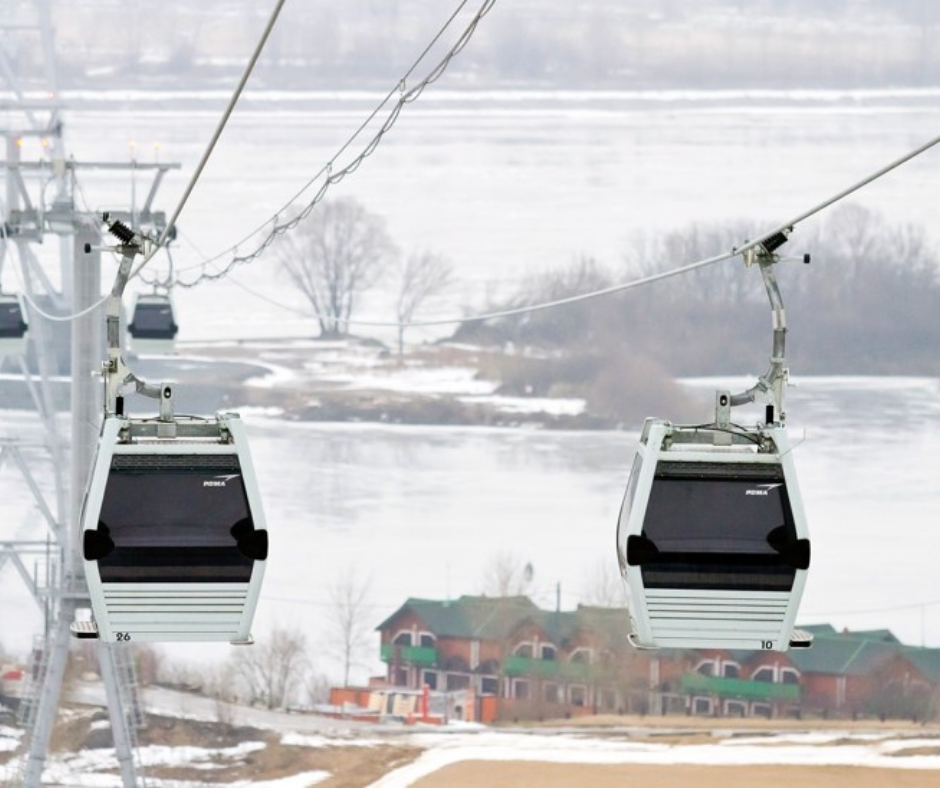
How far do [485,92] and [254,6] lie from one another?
4918 millimetres

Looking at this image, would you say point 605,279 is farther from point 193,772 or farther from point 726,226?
point 193,772

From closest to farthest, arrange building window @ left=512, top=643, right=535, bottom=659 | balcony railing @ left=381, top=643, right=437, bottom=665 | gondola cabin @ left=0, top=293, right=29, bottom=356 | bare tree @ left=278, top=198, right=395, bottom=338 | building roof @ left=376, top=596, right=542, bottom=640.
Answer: gondola cabin @ left=0, top=293, right=29, bottom=356 < building window @ left=512, top=643, right=535, bottom=659 < balcony railing @ left=381, top=643, right=437, bottom=665 < building roof @ left=376, top=596, right=542, bottom=640 < bare tree @ left=278, top=198, right=395, bottom=338

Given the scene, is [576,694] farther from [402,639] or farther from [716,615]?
[716,615]

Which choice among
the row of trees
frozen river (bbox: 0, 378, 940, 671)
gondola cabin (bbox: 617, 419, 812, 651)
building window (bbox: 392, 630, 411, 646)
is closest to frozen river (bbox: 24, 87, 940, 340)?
the row of trees

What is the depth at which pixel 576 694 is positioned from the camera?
30578 millimetres

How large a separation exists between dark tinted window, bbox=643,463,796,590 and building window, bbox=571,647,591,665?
25061 mm

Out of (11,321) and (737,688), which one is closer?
(11,321)

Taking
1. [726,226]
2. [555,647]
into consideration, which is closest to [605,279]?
[726,226]

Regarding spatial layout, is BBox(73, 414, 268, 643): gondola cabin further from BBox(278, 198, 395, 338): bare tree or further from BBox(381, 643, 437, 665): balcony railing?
BBox(278, 198, 395, 338): bare tree

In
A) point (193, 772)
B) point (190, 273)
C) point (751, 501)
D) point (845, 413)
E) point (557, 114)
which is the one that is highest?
point (557, 114)

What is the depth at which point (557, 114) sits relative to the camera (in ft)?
154

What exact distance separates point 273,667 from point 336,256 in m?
12.8

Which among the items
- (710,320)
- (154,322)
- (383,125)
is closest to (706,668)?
(710,320)

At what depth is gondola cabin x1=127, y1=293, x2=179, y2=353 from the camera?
12.5 meters
